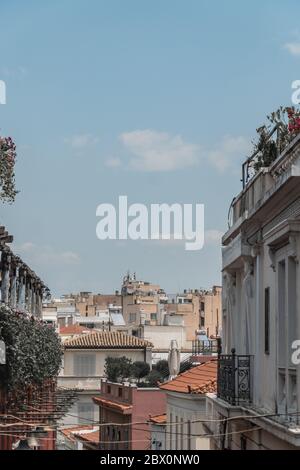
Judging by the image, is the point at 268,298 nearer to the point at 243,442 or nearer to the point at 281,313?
the point at 281,313

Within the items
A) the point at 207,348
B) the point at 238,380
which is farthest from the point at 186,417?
the point at 207,348

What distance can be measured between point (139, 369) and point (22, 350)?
5200cm

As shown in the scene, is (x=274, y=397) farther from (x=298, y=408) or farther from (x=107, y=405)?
(x=107, y=405)

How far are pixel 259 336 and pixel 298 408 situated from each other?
3.42 m

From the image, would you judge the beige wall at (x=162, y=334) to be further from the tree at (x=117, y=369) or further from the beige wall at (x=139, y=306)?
the tree at (x=117, y=369)

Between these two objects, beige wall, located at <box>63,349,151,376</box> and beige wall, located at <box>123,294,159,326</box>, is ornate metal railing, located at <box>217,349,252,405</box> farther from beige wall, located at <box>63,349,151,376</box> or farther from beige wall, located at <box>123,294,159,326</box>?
beige wall, located at <box>123,294,159,326</box>

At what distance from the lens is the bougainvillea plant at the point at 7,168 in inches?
795

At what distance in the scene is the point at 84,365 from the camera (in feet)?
272

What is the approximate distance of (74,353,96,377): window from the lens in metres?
82.5

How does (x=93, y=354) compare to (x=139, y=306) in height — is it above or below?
below

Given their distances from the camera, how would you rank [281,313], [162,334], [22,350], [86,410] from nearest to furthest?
[281,313] < [22,350] < [86,410] < [162,334]

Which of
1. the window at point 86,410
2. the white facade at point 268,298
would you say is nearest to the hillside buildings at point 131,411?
the window at point 86,410

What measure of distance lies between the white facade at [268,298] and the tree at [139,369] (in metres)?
54.1
